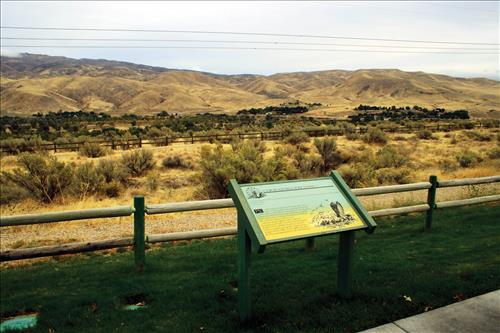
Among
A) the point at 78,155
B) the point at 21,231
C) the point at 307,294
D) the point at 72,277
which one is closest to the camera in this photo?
the point at 307,294

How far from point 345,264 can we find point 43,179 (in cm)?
1379

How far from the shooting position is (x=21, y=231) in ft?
35.2

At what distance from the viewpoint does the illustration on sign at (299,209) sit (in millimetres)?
4079

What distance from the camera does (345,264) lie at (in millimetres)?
4820

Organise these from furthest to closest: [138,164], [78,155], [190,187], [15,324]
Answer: [78,155] < [138,164] < [190,187] < [15,324]

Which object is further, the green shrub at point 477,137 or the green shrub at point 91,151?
the green shrub at point 477,137

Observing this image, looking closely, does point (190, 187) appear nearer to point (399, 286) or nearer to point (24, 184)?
point (24, 184)

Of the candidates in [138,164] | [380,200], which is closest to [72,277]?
[380,200]

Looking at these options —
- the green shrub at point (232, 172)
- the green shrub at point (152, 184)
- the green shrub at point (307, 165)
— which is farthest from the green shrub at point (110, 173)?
the green shrub at point (307, 165)

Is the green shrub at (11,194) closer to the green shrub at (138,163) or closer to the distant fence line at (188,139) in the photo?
the green shrub at (138,163)

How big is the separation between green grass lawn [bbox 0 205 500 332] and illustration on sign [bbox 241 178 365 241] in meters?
1.00

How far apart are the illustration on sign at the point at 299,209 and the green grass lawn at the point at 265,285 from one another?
1005 millimetres

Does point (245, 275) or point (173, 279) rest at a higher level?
point (245, 275)

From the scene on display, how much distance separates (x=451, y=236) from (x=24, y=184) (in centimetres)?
1440
